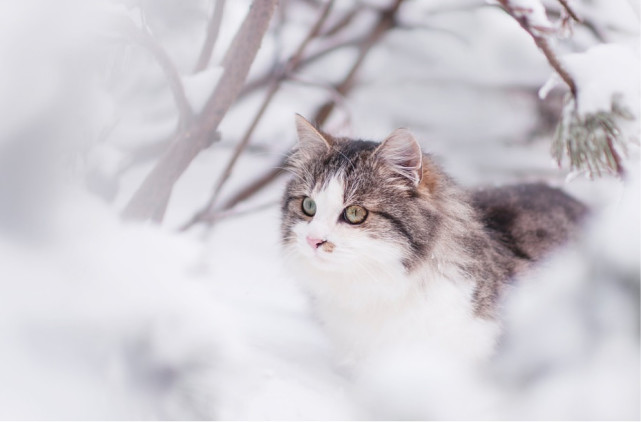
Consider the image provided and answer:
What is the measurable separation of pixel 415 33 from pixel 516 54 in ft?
1.48

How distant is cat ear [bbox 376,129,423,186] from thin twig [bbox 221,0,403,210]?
29.8 inches

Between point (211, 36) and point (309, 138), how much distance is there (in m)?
0.36

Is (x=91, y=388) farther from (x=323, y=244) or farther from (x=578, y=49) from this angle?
(x=578, y=49)

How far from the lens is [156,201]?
4.41ft

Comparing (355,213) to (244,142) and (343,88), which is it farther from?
(343,88)

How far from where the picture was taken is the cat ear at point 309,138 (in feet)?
4.91

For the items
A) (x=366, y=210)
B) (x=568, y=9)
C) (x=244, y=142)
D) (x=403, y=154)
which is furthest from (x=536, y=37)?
(x=244, y=142)

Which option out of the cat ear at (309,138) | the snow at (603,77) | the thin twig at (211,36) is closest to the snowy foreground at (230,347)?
the snow at (603,77)

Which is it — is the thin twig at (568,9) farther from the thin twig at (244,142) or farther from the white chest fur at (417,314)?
the thin twig at (244,142)

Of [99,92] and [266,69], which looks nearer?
[99,92]

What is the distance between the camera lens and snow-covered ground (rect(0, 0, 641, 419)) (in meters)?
0.84

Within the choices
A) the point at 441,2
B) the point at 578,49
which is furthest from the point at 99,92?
the point at 441,2

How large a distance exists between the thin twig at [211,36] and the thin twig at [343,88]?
1.88 ft

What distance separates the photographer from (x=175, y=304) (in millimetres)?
1019
